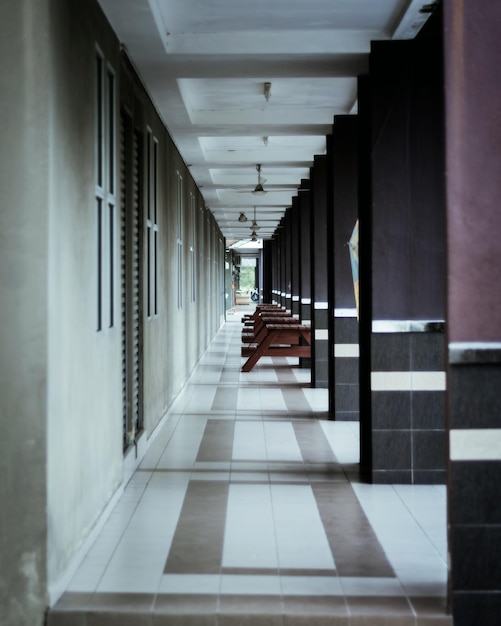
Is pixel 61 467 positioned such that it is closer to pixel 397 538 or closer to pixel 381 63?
pixel 397 538

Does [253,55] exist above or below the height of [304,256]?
above

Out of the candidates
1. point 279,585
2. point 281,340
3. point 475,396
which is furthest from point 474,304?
point 281,340

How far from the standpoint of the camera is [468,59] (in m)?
2.80

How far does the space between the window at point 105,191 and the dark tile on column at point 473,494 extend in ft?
6.85

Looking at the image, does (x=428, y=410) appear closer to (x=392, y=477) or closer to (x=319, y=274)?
(x=392, y=477)

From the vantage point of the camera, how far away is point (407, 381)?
5.02 meters

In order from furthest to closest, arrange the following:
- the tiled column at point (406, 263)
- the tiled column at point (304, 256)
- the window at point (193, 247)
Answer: the tiled column at point (304, 256)
the window at point (193, 247)
the tiled column at point (406, 263)

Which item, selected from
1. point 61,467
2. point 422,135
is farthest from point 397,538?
point 422,135

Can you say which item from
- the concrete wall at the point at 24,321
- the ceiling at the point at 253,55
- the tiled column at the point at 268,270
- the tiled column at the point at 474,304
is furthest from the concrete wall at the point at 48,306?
the tiled column at the point at 268,270

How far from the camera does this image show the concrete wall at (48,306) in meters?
2.95

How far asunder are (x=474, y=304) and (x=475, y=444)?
532mm

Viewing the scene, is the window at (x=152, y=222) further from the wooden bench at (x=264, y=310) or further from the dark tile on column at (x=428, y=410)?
A: the wooden bench at (x=264, y=310)

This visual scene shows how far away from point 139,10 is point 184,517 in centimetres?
282

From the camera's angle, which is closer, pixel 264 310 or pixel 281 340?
pixel 281 340
